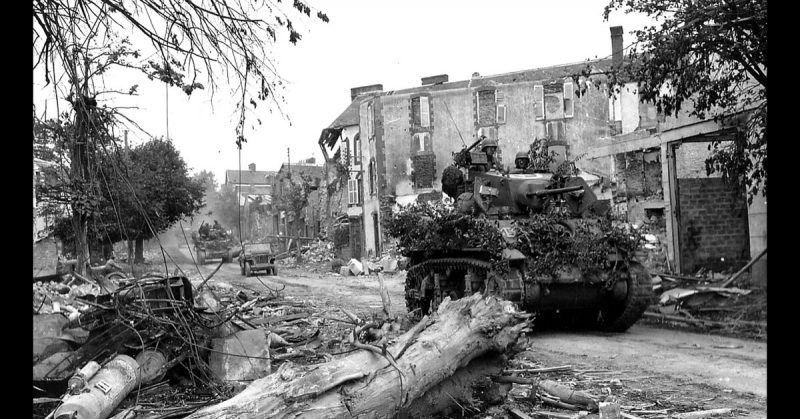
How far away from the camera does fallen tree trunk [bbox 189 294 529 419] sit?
14.0ft

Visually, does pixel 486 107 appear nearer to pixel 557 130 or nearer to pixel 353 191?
pixel 557 130

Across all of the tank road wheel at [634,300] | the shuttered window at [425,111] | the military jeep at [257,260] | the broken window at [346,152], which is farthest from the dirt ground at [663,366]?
the broken window at [346,152]

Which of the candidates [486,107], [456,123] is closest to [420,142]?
[456,123]

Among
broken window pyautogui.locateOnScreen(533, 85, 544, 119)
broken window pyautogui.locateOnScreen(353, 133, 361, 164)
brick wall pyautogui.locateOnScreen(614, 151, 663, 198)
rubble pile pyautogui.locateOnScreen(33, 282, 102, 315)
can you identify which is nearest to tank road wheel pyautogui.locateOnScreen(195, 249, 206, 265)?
broken window pyautogui.locateOnScreen(353, 133, 361, 164)

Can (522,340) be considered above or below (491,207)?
below

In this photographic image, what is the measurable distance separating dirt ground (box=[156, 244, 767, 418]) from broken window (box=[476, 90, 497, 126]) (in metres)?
22.7

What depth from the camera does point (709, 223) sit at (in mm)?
15953

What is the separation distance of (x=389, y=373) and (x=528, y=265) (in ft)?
17.5

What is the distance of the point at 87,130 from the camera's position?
18.0 ft

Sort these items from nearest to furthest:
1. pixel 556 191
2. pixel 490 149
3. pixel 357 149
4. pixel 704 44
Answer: pixel 704 44 < pixel 556 191 < pixel 490 149 < pixel 357 149

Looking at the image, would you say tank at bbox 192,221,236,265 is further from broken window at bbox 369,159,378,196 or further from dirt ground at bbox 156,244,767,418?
dirt ground at bbox 156,244,767,418

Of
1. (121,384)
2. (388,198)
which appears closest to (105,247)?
(388,198)
